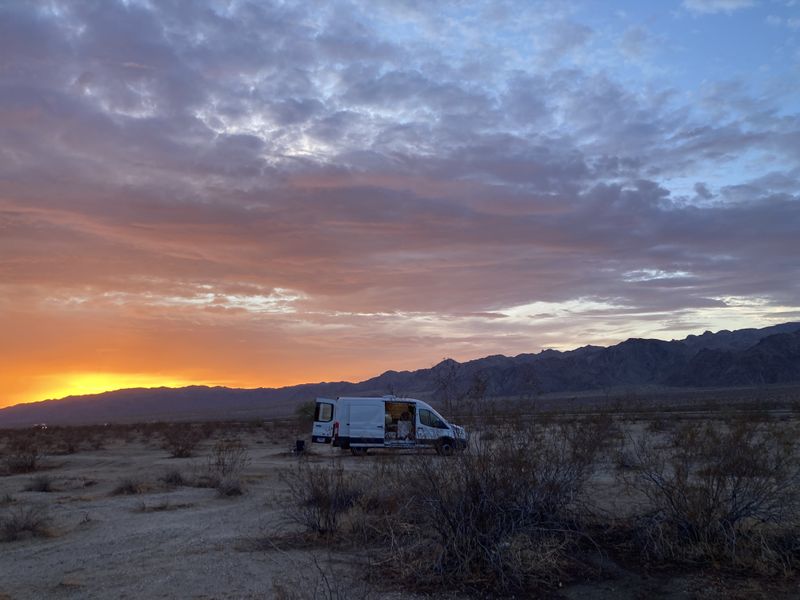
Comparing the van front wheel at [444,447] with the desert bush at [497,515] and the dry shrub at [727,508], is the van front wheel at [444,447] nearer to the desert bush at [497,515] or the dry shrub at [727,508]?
the desert bush at [497,515]

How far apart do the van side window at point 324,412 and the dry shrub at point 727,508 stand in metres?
18.4

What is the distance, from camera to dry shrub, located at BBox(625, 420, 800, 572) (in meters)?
7.64

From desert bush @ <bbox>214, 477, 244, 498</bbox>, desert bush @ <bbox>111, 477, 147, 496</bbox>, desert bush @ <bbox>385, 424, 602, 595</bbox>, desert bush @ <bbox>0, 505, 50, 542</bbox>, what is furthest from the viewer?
desert bush @ <bbox>111, 477, 147, 496</bbox>

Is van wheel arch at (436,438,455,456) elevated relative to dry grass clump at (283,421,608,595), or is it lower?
elevated

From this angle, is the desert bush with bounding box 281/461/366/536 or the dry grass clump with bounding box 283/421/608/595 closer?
the dry grass clump with bounding box 283/421/608/595

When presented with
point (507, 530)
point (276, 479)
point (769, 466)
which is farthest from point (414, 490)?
point (276, 479)

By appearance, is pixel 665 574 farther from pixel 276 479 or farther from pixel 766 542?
pixel 276 479

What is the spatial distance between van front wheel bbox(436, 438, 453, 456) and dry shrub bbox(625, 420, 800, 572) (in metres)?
2.54

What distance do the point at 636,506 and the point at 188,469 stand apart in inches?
582

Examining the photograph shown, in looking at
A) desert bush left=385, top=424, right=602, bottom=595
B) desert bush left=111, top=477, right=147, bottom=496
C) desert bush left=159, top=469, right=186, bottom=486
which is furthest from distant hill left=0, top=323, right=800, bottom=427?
desert bush left=385, top=424, right=602, bottom=595

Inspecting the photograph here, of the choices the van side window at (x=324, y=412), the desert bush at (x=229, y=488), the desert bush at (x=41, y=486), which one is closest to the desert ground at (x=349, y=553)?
the desert bush at (x=229, y=488)

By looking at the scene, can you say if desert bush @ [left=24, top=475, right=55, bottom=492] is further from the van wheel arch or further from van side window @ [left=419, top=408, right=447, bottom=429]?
the van wheel arch

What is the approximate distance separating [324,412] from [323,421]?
37 cm

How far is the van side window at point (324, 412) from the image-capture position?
2578cm
